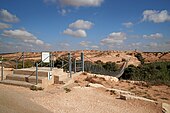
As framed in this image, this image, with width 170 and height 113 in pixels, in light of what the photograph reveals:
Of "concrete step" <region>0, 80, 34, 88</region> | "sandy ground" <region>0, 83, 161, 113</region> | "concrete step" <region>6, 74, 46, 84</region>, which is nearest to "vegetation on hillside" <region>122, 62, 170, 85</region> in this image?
"sandy ground" <region>0, 83, 161, 113</region>

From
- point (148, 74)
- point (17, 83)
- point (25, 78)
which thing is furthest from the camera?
point (148, 74)

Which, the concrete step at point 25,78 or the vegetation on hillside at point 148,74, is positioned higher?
the concrete step at point 25,78

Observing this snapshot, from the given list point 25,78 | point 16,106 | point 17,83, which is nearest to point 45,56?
point 25,78

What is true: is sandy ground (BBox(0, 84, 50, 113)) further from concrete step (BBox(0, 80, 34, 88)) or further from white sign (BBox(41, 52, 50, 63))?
white sign (BBox(41, 52, 50, 63))

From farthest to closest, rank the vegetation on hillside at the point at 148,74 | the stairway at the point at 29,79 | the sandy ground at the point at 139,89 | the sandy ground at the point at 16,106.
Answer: the vegetation on hillside at the point at 148,74 → the sandy ground at the point at 139,89 → the stairway at the point at 29,79 → the sandy ground at the point at 16,106

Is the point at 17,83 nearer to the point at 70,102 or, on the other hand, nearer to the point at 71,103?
the point at 70,102

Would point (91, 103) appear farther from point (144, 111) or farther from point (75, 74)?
point (75, 74)

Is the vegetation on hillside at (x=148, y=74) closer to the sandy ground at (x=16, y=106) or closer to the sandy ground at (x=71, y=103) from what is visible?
the sandy ground at (x=71, y=103)

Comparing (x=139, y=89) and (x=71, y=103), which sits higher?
(x=71, y=103)

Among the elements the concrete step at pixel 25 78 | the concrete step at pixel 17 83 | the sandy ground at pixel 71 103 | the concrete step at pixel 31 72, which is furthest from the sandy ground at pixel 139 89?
the concrete step at pixel 17 83

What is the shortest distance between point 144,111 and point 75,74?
21.1 ft

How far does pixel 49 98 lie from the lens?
28.1 ft

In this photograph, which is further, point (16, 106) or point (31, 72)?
point (31, 72)

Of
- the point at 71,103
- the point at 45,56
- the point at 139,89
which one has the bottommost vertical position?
the point at 139,89
